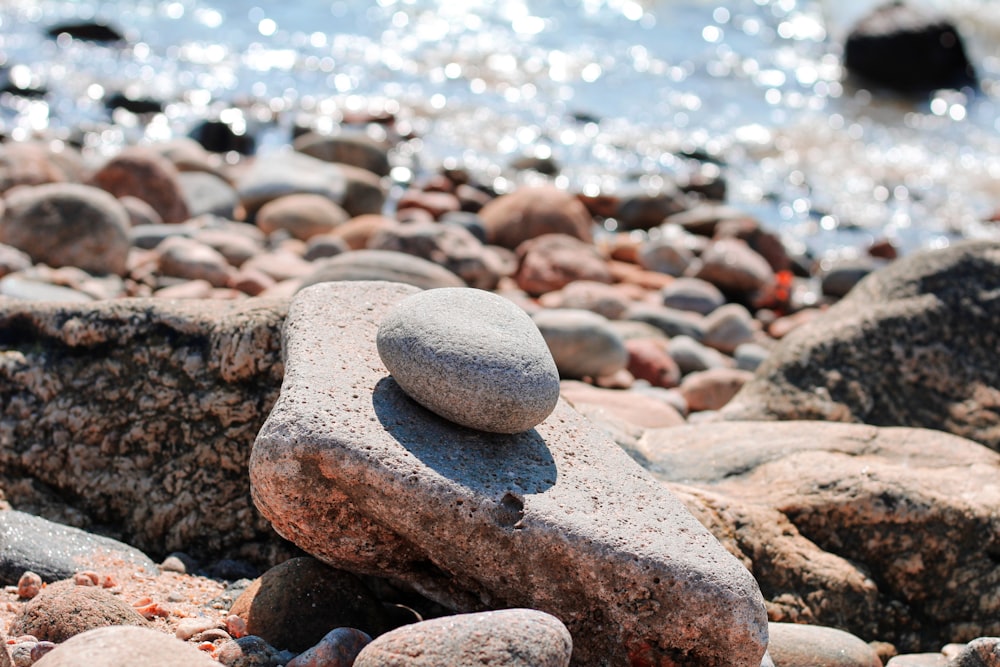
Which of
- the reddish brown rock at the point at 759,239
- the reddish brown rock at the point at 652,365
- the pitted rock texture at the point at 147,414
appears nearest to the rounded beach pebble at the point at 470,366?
the pitted rock texture at the point at 147,414

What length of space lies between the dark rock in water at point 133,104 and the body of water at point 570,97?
14 centimetres

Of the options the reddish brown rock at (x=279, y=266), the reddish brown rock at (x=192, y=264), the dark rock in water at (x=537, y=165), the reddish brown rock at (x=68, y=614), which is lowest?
the dark rock in water at (x=537, y=165)

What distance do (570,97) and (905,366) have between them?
994cm

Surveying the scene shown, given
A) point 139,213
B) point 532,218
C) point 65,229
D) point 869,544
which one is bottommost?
point 532,218

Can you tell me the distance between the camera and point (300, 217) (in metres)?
8.73

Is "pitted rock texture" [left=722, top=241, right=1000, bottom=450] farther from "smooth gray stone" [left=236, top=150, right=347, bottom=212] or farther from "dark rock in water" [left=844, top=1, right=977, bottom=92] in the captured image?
"dark rock in water" [left=844, top=1, right=977, bottom=92]

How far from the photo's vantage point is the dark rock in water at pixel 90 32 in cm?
1459

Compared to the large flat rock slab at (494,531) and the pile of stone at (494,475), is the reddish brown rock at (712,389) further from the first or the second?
the large flat rock slab at (494,531)

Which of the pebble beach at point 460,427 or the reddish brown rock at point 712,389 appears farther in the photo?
the reddish brown rock at point 712,389

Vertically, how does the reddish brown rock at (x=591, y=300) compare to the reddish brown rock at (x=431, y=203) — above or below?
above

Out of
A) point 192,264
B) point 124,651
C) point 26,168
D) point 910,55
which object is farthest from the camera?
point 910,55

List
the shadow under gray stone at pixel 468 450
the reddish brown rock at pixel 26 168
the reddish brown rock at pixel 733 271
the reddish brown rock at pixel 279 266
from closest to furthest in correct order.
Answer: the shadow under gray stone at pixel 468 450 → the reddish brown rock at pixel 279 266 → the reddish brown rock at pixel 26 168 → the reddish brown rock at pixel 733 271

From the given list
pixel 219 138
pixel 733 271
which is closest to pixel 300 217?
pixel 219 138

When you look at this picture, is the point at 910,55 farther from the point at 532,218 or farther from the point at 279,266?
the point at 279,266
